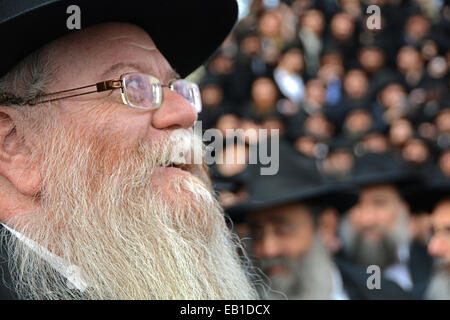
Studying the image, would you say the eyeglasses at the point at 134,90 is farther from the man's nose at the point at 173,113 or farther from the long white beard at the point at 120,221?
the long white beard at the point at 120,221

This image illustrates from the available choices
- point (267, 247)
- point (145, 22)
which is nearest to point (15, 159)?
point (145, 22)

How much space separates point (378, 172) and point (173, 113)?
16.1 ft

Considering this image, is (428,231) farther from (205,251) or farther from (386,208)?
(205,251)

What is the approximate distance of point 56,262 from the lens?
2158mm

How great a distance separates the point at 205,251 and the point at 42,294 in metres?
0.58

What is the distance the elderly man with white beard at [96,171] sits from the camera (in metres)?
2.17

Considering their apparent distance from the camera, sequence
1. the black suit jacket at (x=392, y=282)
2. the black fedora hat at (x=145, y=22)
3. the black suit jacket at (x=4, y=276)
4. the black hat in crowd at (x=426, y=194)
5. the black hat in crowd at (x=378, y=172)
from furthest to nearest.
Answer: the black hat in crowd at (x=378, y=172) < the black hat in crowd at (x=426, y=194) < the black suit jacket at (x=392, y=282) < the black fedora hat at (x=145, y=22) < the black suit jacket at (x=4, y=276)

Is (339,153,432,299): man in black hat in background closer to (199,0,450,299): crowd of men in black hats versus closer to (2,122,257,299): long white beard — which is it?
(199,0,450,299): crowd of men in black hats

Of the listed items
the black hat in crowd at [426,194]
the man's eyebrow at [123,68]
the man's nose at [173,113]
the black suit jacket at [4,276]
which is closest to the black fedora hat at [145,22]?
the man's eyebrow at [123,68]

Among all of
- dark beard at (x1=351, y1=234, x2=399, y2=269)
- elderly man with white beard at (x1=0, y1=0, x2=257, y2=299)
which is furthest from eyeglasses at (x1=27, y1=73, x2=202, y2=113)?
dark beard at (x1=351, y1=234, x2=399, y2=269)

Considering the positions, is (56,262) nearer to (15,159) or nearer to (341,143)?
(15,159)

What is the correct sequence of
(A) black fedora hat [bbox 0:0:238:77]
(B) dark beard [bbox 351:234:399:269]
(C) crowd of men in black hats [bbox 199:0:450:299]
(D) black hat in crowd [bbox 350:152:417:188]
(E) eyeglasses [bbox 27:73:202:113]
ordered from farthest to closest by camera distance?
(D) black hat in crowd [bbox 350:152:417:188] → (B) dark beard [bbox 351:234:399:269] → (C) crowd of men in black hats [bbox 199:0:450:299] → (E) eyeglasses [bbox 27:73:202:113] → (A) black fedora hat [bbox 0:0:238:77]

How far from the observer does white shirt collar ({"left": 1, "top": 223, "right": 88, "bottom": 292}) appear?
2.14 m
